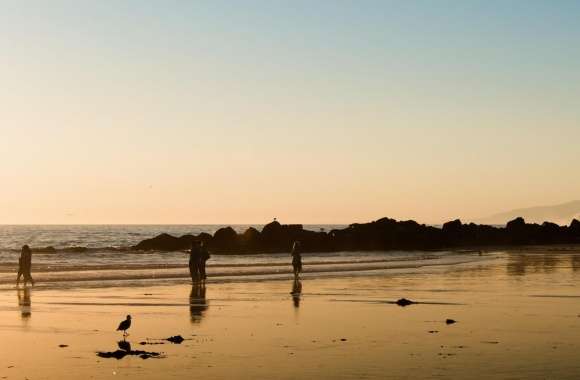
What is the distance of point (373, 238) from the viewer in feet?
323

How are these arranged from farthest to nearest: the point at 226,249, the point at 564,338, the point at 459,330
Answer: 1. the point at 226,249
2. the point at 459,330
3. the point at 564,338

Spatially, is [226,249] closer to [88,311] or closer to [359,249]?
[359,249]

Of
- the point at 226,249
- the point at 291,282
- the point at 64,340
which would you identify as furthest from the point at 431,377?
the point at 226,249

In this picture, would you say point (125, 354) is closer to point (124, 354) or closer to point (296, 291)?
point (124, 354)

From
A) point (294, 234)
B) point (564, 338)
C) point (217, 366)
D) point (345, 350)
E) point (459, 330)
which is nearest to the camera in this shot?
point (217, 366)

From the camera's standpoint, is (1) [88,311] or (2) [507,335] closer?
(2) [507,335]

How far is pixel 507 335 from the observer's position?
18.8 m

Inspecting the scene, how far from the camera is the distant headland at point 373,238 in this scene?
298 feet

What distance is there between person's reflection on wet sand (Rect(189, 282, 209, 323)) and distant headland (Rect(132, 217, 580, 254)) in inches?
2060

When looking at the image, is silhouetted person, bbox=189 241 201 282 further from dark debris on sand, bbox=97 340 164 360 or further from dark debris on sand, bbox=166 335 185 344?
dark debris on sand, bbox=97 340 164 360

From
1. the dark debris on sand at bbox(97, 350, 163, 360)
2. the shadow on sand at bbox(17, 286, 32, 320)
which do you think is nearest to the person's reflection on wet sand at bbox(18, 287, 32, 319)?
the shadow on sand at bbox(17, 286, 32, 320)

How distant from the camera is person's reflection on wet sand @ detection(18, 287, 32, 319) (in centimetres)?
2396

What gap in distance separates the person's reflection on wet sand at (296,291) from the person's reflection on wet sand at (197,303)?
109 inches

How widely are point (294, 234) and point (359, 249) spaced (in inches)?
289
